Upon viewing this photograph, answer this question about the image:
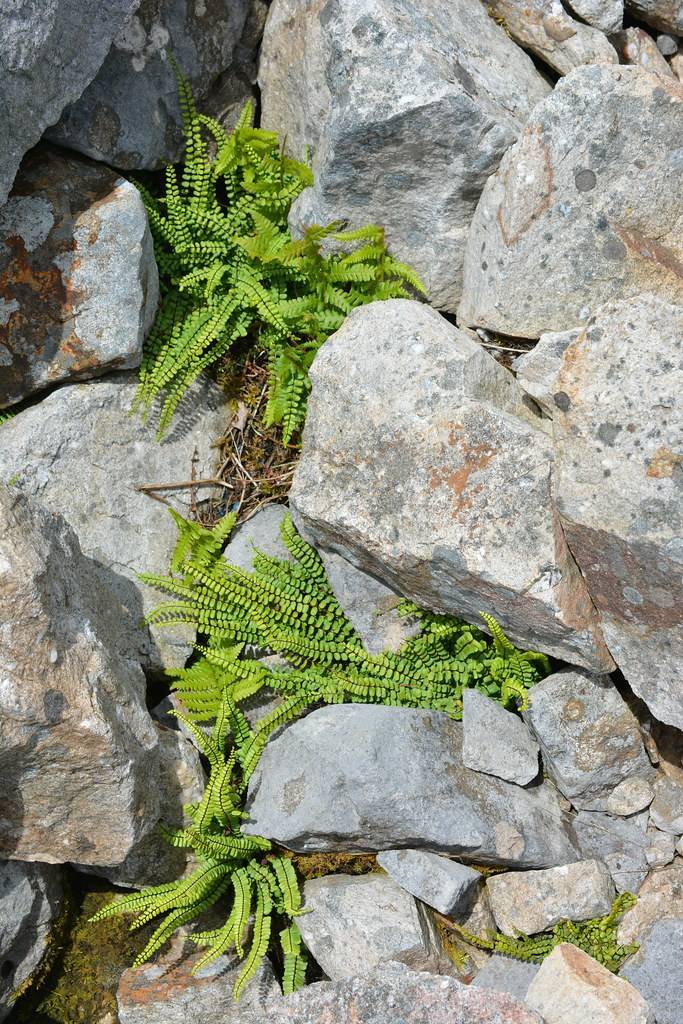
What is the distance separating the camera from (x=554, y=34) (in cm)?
500

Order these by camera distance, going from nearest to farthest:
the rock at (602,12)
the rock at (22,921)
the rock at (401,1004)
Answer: the rock at (401,1004) → the rock at (22,921) → the rock at (602,12)

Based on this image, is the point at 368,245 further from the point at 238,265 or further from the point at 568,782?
the point at 568,782

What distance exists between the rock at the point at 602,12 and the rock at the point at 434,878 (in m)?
4.48

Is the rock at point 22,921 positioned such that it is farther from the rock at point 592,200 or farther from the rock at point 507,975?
the rock at point 592,200

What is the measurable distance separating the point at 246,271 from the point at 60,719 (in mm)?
2588

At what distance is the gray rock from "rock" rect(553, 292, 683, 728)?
2.70 m

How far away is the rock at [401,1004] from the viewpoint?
385cm

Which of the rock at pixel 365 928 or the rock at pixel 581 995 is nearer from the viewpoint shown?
the rock at pixel 581 995

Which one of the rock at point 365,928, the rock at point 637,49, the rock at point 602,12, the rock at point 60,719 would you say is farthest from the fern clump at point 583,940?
the rock at point 602,12

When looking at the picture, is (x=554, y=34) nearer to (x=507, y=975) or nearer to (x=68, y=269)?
(x=68, y=269)

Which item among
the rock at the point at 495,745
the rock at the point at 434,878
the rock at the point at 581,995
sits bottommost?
the rock at the point at 581,995

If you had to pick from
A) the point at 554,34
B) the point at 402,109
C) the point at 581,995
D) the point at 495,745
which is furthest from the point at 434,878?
the point at 554,34

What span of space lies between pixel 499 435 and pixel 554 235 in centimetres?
103

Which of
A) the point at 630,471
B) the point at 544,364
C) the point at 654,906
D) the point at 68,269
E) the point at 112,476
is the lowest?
the point at 654,906
